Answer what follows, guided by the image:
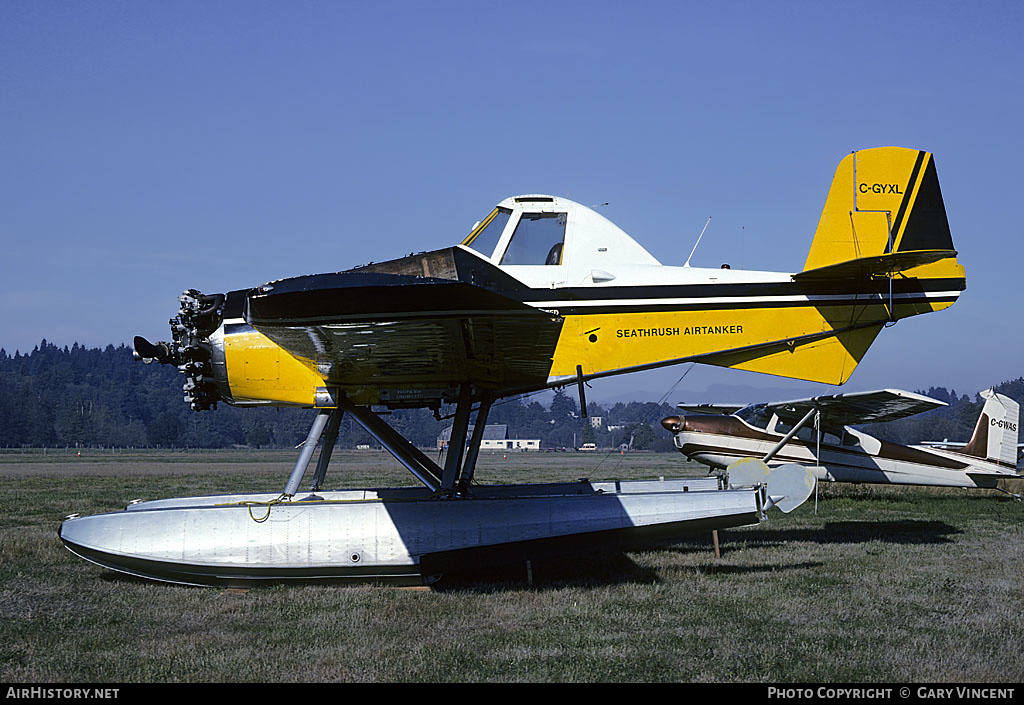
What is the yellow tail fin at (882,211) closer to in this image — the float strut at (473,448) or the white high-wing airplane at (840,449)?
the float strut at (473,448)

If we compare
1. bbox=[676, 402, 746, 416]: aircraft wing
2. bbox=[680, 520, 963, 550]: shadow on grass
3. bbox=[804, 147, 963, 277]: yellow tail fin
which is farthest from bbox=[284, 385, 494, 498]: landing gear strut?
bbox=[676, 402, 746, 416]: aircraft wing

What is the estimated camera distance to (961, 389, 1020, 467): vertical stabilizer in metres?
17.8

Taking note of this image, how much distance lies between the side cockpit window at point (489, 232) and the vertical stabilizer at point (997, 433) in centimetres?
1398

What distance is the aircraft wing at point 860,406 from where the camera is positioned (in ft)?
50.1

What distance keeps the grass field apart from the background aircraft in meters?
6.37

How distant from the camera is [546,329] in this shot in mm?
7863

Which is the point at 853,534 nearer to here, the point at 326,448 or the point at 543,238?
the point at 543,238

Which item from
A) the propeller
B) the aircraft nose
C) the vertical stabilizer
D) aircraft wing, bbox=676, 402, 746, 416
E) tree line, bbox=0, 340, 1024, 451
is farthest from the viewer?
tree line, bbox=0, 340, 1024, 451

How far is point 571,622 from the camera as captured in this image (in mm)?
6621

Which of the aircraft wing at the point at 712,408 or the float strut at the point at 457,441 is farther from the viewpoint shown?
the aircraft wing at the point at 712,408

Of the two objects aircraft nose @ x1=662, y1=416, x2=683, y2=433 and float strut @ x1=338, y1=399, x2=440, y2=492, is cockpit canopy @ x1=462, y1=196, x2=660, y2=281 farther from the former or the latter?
aircraft nose @ x1=662, y1=416, x2=683, y2=433

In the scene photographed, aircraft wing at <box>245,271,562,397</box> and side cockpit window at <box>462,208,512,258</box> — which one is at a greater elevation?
side cockpit window at <box>462,208,512,258</box>

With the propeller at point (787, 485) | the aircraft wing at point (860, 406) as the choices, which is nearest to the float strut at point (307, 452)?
the propeller at point (787, 485)
